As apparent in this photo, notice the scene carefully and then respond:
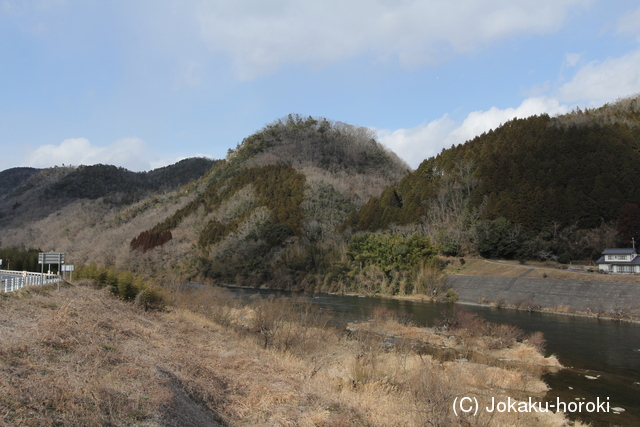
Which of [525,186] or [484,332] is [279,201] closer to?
[525,186]

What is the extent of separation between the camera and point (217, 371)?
517 inches

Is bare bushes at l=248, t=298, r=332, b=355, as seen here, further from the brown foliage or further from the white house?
the brown foliage

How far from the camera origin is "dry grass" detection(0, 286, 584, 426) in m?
8.11

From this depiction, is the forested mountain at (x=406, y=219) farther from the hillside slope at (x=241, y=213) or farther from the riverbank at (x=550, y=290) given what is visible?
the riverbank at (x=550, y=290)

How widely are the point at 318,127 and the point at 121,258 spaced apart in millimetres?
104923

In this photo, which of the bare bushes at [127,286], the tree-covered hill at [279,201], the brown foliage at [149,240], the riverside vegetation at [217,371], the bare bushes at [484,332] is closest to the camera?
the riverside vegetation at [217,371]

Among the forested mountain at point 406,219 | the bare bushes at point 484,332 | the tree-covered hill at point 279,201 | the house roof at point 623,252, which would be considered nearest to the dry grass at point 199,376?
the bare bushes at point 484,332

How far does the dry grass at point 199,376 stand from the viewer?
8109 mm

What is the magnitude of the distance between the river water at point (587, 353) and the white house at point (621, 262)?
45.1 feet

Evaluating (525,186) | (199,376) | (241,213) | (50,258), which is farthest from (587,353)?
(241,213)

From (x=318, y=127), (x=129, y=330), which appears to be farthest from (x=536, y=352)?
(x=318, y=127)

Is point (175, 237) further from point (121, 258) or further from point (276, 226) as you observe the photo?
point (276, 226)

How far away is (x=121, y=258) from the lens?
330 feet

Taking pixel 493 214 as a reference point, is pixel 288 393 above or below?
below
